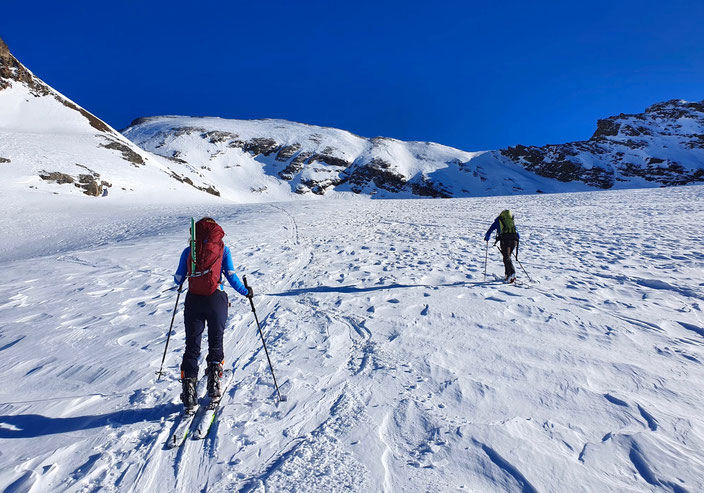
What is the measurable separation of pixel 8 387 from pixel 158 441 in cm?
266

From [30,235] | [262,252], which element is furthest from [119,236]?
[262,252]

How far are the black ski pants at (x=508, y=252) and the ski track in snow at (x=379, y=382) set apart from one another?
25.1 inches

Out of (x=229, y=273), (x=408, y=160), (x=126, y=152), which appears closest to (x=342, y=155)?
(x=408, y=160)

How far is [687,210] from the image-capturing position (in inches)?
747

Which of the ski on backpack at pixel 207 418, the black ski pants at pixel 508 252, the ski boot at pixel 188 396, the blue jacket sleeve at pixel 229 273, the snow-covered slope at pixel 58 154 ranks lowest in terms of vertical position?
the ski on backpack at pixel 207 418

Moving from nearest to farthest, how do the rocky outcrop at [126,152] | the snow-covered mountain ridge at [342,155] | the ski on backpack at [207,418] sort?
the ski on backpack at [207,418] → the rocky outcrop at [126,152] → the snow-covered mountain ridge at [342,155]

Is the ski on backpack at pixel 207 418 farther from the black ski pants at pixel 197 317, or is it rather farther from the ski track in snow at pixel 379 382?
the black ski pants at pixel 197 317

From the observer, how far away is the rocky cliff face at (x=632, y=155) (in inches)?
3711

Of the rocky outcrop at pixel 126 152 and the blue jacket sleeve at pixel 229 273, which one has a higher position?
the rocky outcrop at pixel 126 152

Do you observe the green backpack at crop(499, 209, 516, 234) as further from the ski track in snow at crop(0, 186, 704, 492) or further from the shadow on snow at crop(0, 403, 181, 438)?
the shadow on snow at crop(0, 403, 181, 438)

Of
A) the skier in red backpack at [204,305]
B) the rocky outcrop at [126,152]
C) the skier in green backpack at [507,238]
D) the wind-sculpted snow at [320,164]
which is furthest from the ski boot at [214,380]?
the wind-sculpted snow at [320,164]

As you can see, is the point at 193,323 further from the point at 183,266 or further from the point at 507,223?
the point at 507,223

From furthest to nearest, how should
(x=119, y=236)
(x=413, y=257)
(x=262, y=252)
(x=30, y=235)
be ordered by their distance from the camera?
(x=30, y=235) → (x=119, y=236) → (x=262, y=252) → (x=413, y=257)

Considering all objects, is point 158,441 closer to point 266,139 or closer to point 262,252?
point 262,252
